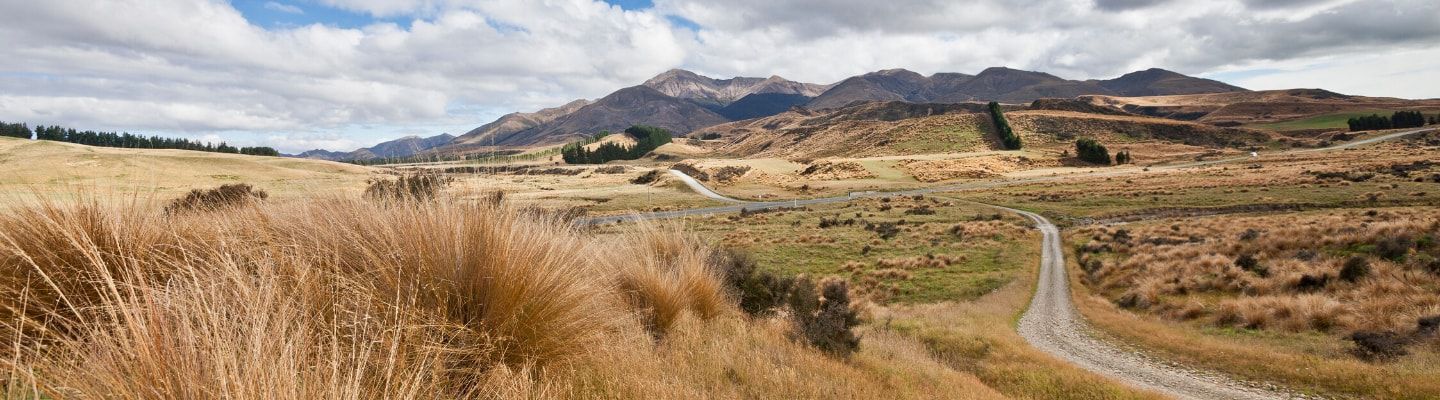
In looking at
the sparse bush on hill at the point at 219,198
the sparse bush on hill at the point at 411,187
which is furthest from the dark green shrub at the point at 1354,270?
the sparse bush on hill at the point at 219,198

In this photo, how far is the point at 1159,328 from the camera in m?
15.5

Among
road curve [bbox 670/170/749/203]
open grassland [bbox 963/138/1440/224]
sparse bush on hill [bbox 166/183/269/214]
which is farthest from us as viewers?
road curve [bbox 670/170/749/203]

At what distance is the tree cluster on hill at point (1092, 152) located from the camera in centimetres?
9194

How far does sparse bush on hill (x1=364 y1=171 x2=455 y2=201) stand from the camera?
4357 mm

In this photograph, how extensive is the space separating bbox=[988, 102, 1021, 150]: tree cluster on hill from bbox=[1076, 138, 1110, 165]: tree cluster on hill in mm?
11764

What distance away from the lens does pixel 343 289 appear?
3.22 metres

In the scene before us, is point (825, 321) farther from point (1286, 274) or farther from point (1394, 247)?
point (1394, 247)

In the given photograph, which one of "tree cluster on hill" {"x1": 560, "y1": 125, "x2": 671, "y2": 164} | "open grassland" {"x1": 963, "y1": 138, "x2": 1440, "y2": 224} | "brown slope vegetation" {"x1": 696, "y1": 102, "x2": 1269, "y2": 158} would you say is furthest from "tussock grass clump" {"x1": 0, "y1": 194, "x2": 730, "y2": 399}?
"brown slope vegetation" {"x1": 696, "y1": 102, "x2": 1269, "y2": 158}

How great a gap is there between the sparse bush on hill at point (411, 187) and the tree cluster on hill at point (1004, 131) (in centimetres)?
11818

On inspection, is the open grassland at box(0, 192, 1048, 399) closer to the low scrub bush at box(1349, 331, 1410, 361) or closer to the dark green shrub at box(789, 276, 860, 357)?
the dark green shrub at box(789, 276, 860, 357)

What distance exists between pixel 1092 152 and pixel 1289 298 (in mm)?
89441

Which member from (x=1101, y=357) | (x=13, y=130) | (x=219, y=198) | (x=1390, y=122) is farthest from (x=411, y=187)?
(x=1390, y=122)

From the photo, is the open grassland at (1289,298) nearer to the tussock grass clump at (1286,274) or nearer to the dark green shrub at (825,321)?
the tussock grass clump at (1286,274)

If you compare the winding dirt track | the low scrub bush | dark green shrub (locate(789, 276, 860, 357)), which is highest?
dark green shrub (locate(789, 276, 860, 357))
